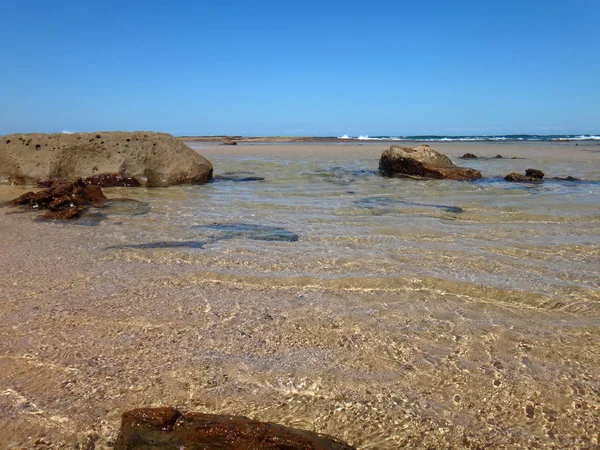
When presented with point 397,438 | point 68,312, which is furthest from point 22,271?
point 397,438

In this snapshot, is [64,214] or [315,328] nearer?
[315,328]

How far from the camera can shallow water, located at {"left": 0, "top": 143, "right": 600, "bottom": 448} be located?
172 cm

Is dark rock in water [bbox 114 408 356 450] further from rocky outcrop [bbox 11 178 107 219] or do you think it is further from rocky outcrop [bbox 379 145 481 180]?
rocky outcrop [bbox 379 145 481 180]

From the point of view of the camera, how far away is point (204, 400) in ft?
5.90

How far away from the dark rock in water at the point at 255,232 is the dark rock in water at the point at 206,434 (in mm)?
2823

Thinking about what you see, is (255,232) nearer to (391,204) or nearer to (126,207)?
(126,207)

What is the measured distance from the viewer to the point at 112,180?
8633 mm

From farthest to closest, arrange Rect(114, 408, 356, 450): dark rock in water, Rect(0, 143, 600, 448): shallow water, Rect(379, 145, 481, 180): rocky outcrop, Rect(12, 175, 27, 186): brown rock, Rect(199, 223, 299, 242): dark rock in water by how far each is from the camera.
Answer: Rect(379, 145, 481, 180): rocky outcrop < Rect(12, 175, 27, 186): brown rock < Rect(199, 223, 299, 242): dark rock in water < Rect(0, 143, 600, 448): shallow water < Rect(114, 408, 356, 450): dark rock in water

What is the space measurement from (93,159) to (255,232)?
5809mm

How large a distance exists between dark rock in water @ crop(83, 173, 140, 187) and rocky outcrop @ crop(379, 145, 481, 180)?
617 centimetres

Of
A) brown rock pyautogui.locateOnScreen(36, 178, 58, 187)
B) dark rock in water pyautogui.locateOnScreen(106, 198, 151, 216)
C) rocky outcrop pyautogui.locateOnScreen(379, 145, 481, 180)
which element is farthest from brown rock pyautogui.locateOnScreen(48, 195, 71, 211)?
Result: rocky outcrop pyautogui.locateOnScreen(379, 145, 481, 180)

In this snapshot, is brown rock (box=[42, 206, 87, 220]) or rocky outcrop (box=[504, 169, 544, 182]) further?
rocky outcrop (box=[504, 169, 544, 182])

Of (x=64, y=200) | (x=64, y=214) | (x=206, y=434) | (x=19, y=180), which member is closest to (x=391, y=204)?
(x=64, y=214)

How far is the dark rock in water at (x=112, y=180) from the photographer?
8.59 meters
